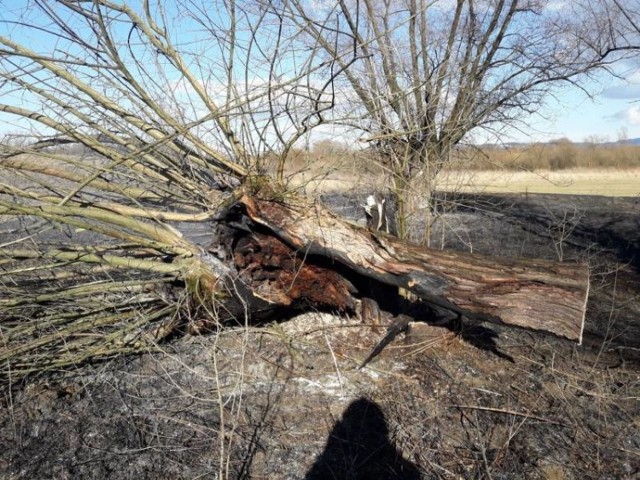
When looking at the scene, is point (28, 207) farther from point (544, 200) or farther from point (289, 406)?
point (544, 200)

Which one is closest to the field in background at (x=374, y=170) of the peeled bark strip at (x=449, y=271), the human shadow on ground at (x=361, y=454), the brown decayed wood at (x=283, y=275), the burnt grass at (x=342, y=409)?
the peeled bark strip at (x=449, y=271)

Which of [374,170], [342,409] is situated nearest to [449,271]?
[342,409]

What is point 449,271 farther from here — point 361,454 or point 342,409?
point 361,454

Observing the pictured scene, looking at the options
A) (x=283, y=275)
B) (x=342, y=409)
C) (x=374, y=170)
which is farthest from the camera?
(x=374, y=170)

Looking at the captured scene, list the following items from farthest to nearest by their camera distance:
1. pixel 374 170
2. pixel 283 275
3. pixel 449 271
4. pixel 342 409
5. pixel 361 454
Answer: pixel 374 170
pixel 283 275
pixel 449 271
pixel 342 409
pixel 361 454

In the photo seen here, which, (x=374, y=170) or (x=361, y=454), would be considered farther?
(x=374, y=170)

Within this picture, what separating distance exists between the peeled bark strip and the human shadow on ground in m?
1.07

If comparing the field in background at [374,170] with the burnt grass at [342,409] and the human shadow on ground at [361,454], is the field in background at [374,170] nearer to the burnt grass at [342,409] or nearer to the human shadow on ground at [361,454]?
the burnt grass at [342,409]

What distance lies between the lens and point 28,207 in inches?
149

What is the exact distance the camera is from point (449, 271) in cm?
426

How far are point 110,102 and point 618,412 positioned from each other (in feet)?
15.3

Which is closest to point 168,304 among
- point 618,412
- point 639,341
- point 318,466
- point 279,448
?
point 279,448

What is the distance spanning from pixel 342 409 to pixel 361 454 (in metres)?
0.52

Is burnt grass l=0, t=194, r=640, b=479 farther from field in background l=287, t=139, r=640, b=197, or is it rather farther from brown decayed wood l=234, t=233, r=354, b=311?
field in background l=287, t=139, r=640, b=197
